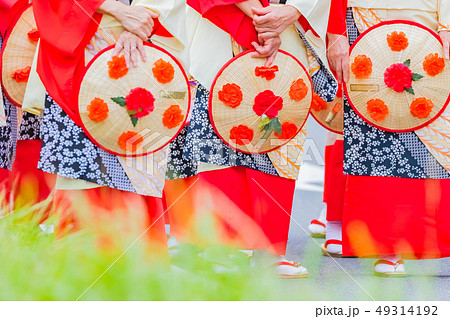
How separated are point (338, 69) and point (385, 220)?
648 mm

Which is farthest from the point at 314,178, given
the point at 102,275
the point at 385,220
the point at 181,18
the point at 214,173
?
the point at 102,275

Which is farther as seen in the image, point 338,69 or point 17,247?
point 338,69

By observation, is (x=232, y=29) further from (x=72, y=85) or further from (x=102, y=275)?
(x=102, y=275)

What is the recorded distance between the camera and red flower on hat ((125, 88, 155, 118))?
2002 millimetres

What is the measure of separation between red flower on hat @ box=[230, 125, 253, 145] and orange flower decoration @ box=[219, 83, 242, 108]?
9cm

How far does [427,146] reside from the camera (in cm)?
246

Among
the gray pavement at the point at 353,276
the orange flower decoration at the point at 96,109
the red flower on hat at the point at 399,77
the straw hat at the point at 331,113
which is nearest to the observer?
the orange flower decoration at the point at 96,109

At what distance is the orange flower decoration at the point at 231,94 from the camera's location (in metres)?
2.20

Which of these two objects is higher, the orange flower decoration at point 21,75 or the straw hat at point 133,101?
the orange flower decoration at point 21,75

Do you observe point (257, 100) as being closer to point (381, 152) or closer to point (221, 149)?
point (221, 149)

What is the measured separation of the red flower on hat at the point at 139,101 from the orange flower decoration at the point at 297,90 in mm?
527

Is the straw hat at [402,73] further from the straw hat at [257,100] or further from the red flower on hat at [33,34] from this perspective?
the red flower on hat at [33,34]

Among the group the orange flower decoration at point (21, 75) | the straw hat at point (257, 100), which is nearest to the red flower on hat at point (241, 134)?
the straw hat at point (257, 100)

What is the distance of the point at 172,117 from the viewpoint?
2090mm
